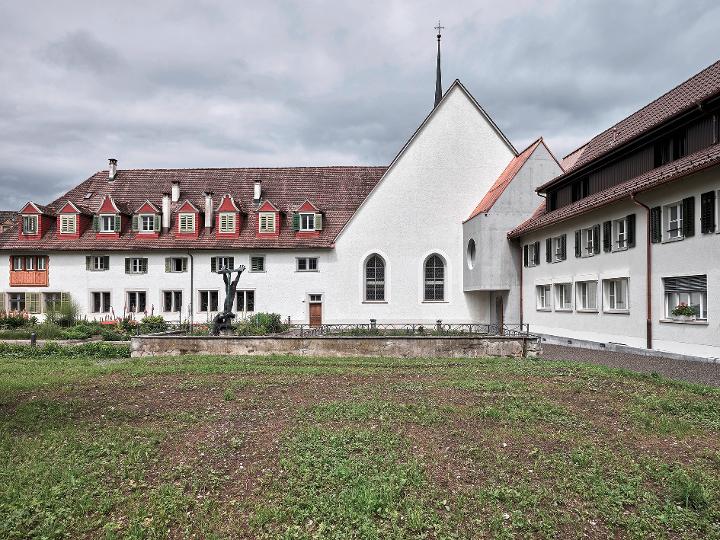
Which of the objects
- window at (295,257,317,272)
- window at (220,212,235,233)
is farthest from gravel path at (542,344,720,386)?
window at (220,212,235,233)

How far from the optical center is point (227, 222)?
3462 centimetres

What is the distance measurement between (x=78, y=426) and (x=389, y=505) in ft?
18.7

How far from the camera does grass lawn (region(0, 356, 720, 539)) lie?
17.5 feet

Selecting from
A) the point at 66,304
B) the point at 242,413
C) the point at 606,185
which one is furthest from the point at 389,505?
the point at 66,304

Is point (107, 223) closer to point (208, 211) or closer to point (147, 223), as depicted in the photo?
point (147, 223)

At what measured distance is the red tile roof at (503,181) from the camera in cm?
3005

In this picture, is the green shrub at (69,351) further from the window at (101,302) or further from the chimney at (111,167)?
the chimney at (111,167)

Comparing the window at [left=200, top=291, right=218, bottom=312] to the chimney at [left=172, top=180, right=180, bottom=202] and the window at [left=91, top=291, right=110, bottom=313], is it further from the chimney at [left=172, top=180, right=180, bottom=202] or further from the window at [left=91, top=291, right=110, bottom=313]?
the chimney at [left=172, top=180, right=180, bottom=202]

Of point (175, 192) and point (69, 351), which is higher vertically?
point (175, 192)

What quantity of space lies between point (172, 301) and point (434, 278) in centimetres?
1722

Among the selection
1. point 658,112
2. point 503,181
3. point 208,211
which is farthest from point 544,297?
point 208,211

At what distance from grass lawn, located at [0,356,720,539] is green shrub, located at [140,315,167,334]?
654 inches

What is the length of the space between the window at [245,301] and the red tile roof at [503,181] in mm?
14757

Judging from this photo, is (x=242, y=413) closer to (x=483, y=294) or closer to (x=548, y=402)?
(x=548, y=402)
